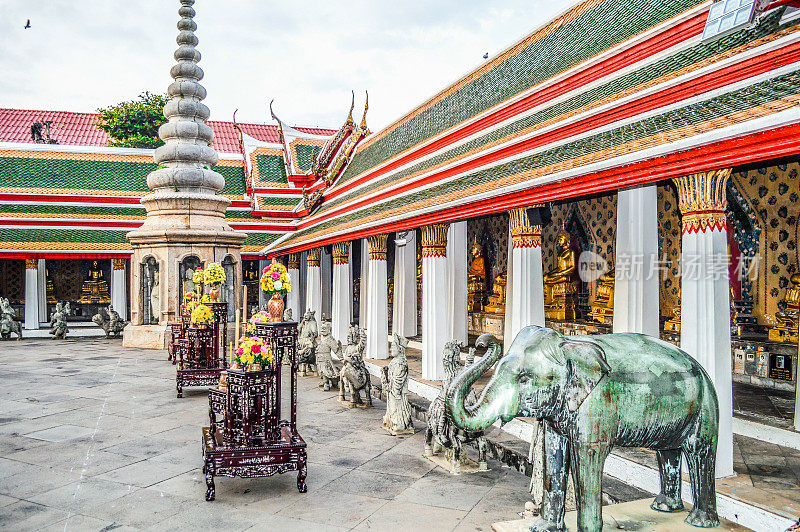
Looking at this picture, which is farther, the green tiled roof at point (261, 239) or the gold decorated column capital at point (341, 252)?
the green tiled roof at point (261, 239)

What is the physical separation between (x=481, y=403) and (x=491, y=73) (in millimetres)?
9315

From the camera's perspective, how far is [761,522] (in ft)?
15.5

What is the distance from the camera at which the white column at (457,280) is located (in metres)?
12.9

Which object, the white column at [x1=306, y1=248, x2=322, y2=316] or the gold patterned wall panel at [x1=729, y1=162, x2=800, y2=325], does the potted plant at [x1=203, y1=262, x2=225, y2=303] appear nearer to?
the white column at [x1=306, y1=248, x2=322, y2=316]

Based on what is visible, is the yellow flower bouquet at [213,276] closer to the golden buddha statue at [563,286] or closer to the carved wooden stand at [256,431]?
the carved wooden stand at [256,431]

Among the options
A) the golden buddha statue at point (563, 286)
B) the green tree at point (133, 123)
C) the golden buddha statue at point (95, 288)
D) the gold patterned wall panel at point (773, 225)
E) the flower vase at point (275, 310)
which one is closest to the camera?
the flower vase at point (275, 310)

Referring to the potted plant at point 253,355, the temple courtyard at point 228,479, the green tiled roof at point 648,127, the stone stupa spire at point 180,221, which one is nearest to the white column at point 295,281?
the stone stupa spire at point 180,221

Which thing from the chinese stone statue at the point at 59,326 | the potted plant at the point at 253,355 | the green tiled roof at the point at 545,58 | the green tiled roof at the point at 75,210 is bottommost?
the chinese stone statue at the point at 59,326

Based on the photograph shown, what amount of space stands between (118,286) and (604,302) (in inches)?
768

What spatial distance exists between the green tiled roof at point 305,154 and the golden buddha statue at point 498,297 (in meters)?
11.4

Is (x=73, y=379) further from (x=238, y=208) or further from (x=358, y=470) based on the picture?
(x=238, y=208)

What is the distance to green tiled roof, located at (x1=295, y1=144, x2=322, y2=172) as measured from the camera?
24422 mm

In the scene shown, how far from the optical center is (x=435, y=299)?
10.8 m

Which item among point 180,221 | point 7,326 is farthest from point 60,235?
point 180,221
